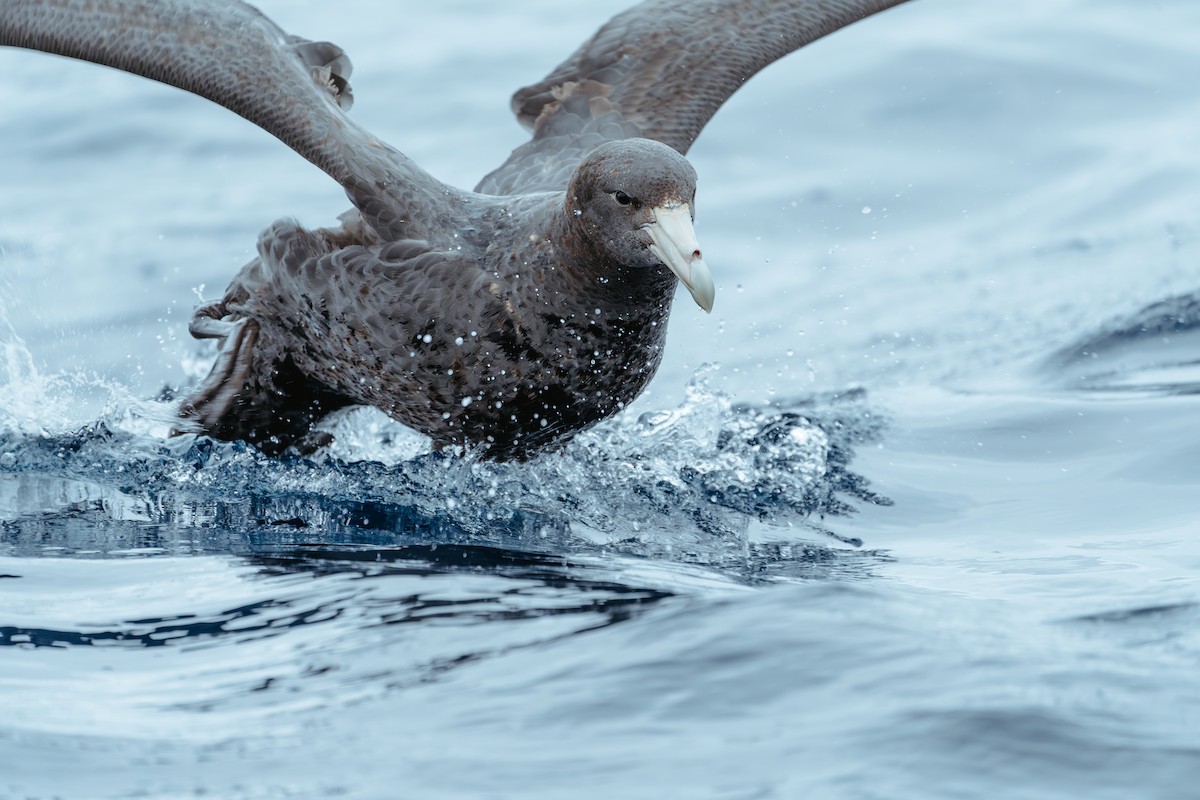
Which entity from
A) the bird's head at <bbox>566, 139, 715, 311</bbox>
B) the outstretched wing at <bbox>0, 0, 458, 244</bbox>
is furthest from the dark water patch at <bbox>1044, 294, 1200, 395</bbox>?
the outstretched wing at <bbox>0, 0, 458, 244</bbox>

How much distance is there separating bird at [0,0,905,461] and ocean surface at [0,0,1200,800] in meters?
0.41

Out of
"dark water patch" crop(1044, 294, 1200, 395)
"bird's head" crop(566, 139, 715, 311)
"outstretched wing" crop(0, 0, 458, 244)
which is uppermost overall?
"outstretched wing" crop(0, 0, 458, 244)

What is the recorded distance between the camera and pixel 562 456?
7000 mm

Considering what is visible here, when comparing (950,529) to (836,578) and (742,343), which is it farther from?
(742,343)

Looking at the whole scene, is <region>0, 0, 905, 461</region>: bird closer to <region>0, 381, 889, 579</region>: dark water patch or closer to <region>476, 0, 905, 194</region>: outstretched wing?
<region>476, 0, 905, 194</region>: outstretched wing

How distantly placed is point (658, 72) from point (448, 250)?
1.96 metres

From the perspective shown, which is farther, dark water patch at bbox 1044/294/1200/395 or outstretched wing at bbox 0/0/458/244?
dark water patch at bbox 1044/294/1200/395

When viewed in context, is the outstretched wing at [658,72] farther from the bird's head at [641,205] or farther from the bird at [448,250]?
the bird's head at [641,205]

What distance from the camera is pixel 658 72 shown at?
7.77 meters

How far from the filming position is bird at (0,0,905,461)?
5875 mm

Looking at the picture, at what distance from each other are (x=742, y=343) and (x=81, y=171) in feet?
17.8

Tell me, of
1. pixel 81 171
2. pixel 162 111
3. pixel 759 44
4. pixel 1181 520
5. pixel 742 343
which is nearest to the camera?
pixel 1181 520

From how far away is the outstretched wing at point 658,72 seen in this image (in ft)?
24.8

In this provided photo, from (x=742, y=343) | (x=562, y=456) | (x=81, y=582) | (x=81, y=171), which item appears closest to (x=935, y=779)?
(x=81, y=582)
